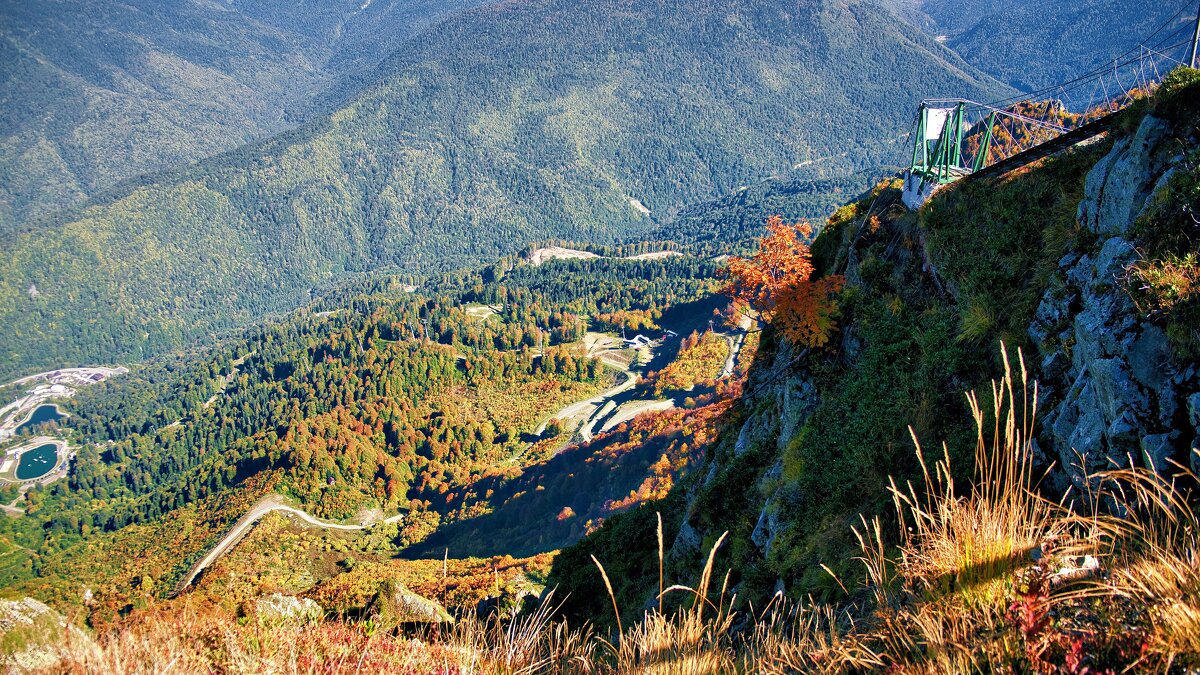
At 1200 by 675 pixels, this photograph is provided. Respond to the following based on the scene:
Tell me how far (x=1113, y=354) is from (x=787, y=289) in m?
11.4

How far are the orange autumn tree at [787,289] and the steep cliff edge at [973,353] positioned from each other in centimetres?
62

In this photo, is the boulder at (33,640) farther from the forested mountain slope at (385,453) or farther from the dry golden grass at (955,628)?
the forested mountain slope at (385,453)

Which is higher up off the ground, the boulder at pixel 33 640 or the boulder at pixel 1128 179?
the boulder at pixel 1128 179

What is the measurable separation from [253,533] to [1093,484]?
120714 mm

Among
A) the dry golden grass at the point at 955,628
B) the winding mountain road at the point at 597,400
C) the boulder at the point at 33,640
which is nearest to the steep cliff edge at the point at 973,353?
the dry golden grass at the point at 955,628

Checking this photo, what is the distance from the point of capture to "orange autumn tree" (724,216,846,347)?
55.6 feet

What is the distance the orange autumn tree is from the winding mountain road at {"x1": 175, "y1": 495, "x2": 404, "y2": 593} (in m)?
104

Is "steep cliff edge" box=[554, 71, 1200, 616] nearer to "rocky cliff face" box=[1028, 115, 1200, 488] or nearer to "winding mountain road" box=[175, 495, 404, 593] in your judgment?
"rocky cliff face" box=[1028, 115, 1200, 488]

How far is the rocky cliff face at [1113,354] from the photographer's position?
5871 millimetres

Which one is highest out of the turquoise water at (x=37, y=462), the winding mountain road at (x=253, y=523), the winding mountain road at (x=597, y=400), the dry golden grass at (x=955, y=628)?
the dry golden grass at (x=955, y=628)

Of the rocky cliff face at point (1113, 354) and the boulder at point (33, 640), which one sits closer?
the boulder at point (33, 640)

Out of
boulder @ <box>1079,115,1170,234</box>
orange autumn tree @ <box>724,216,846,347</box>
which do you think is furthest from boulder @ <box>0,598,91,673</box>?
orange autumn tree @ <box>724,216,846,347</box>

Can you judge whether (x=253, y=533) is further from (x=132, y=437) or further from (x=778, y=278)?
(x=132, y=437)

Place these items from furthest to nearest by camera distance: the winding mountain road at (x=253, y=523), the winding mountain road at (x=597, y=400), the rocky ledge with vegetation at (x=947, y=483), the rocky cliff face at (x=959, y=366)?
1. the winding mountain road at (x=597, y=400)
2. the winding mountain road at (x=253, y=523)
3. the rocky cliff face at (x=959, y=366)
4. the rocky ledge with vegetation at (x=947, y=483)
